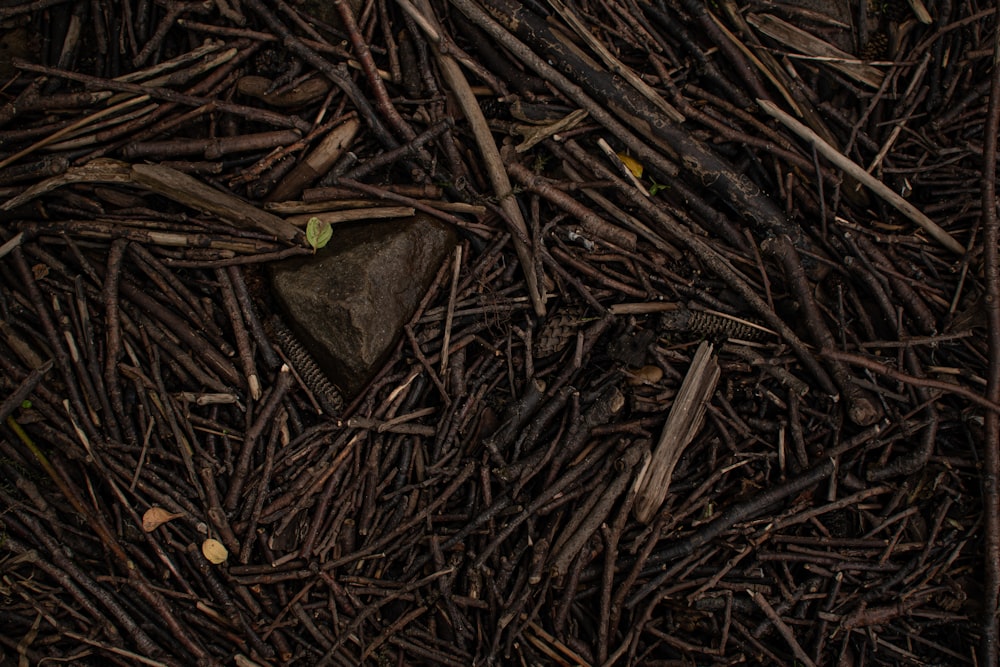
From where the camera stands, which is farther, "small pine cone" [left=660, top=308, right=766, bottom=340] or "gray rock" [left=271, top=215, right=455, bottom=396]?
"small pine cone" [left=660, top=308, right=766, bottom=340]

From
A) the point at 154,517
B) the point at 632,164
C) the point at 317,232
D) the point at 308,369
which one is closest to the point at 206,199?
the point at 317,232

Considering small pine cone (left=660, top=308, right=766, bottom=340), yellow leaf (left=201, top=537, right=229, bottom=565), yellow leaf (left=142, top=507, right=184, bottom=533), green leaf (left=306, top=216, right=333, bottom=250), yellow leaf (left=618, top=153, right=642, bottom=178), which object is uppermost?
green leaf (left=306, top=216, right=333, bottom=250)

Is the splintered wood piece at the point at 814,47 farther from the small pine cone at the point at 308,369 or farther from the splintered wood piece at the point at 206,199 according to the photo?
the small pine cone at the point at 308,369

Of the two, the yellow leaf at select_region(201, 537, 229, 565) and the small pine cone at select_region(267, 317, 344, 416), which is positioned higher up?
Answer: the small pine cone at select_region(267, 317, 344, 416)

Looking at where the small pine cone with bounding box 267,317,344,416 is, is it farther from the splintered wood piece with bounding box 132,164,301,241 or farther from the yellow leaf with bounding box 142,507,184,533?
the yellow leaf with bounding box 142,507,184,533

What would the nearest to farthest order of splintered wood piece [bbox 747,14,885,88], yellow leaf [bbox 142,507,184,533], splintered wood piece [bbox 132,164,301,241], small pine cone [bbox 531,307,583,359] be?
yellow leaf [bbox 142,507,184,533] < splintered wood piece [bbox 132,164,301,241] < small pine cone [bbox 531,307,583,359] < splintered wood piece [bbox 747,14,885,88]

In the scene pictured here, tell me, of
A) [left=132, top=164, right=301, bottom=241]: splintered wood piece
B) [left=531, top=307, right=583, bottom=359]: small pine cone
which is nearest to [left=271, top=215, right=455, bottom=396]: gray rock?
[left=132, top=164, right=301, bottom=241]: splintered wood piece
